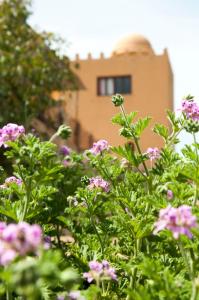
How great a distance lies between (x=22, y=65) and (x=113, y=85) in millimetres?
12091

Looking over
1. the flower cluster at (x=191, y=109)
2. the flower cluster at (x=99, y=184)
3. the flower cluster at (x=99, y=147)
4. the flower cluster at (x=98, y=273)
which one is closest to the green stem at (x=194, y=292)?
the flower cluster at (x=98, y=273)

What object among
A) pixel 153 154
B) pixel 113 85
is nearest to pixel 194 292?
pixel 153 154

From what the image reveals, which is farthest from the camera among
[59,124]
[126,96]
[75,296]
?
[126,96]

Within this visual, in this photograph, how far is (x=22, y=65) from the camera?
20391 millimetres

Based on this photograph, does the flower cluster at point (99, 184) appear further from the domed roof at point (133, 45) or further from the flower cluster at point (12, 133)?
the domed roof at point (133, 45)

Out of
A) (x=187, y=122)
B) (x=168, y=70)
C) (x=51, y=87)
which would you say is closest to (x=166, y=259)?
(x=187, y=122)

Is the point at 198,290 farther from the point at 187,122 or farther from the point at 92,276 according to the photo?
the point at 187,122

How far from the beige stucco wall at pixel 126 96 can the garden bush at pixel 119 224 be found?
25.7m

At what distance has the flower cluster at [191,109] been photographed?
4156 millimetres

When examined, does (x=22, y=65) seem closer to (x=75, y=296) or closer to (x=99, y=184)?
(x=99, y=184)

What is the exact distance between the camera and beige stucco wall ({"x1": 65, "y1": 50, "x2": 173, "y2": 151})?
30.8m

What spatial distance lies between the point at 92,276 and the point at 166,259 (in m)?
1.02

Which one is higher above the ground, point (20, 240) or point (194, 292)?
point (20, 240)

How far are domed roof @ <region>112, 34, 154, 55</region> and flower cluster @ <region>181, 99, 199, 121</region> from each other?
28635mm
